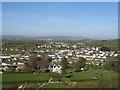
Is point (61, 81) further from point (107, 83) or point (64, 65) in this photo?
point (64, 65)

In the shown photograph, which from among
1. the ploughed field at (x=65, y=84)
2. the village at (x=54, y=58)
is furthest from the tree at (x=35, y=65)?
the ploughed field at (x=65, y=84)

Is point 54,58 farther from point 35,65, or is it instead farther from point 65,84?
point 65,84

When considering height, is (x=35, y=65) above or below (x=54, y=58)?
above

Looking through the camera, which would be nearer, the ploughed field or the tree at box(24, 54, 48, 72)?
the ploughed field

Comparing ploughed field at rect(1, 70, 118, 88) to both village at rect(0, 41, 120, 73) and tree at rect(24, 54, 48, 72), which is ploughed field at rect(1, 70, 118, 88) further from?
tree at rect(24, 54, 48, 72)

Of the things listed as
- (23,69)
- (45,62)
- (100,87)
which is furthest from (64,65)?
(100,87)

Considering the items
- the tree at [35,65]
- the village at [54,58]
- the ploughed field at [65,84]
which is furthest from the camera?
the village at [54,58]

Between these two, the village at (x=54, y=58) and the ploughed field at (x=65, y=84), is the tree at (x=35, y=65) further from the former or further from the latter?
the ploughed field at (x=65, y=84)

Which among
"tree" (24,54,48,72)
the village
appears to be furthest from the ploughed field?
"tree" (24,54,48,72)

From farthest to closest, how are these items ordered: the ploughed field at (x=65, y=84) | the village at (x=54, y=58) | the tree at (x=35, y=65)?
the village at (x=54, y=58) → the tree at (x=35, y=65) → the ploughed field at (x=65, y=84)

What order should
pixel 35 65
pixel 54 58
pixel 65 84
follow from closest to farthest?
pixel 65 84 → pixel 35 65 → pixel 54 58

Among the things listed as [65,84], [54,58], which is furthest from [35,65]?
[54,58]
